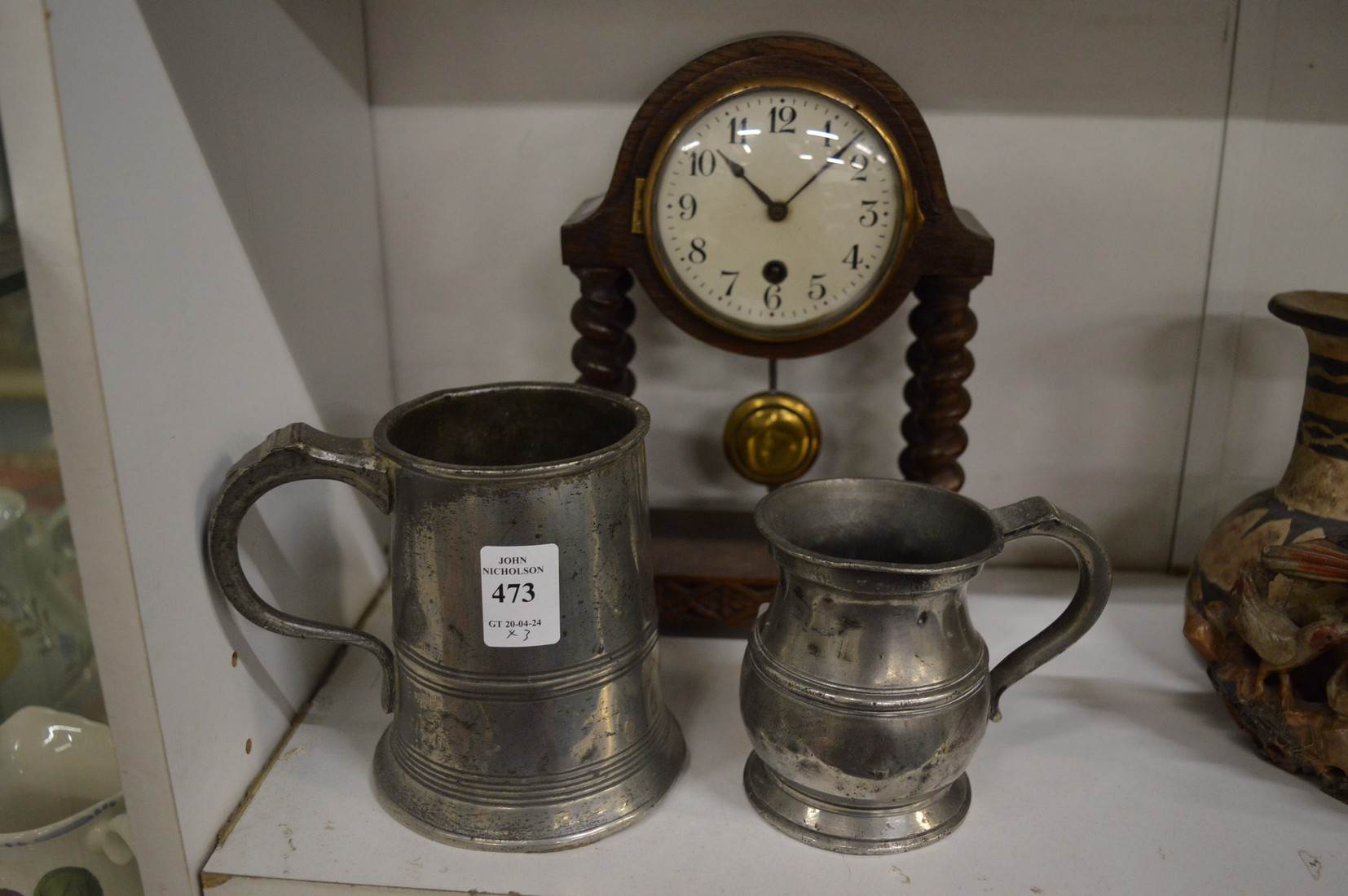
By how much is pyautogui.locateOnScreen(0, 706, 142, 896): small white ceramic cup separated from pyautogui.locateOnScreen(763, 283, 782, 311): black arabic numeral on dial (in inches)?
24.1

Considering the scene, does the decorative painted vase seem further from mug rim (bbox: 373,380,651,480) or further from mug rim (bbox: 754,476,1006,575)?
mug rim (bbox: 373,380,651,480)

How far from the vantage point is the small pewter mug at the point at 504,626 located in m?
0.69

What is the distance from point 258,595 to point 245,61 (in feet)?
1.30

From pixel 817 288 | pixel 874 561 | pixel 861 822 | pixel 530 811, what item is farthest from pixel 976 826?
pixel 817 288

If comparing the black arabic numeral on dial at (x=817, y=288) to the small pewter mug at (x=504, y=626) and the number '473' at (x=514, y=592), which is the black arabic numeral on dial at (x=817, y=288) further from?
the number '473' at (x=514, y=592)

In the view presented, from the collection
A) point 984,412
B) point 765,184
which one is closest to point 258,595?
point 765,184

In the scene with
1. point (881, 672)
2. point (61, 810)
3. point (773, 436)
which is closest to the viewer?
point (881, 672)

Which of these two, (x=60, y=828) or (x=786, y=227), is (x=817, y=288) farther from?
(x=60, y=828)

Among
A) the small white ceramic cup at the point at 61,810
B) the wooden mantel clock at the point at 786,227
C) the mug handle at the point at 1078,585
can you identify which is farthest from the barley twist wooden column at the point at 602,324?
the small white ceramic cup at the point at 61,810

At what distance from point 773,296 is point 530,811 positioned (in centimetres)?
45

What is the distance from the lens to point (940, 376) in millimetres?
907

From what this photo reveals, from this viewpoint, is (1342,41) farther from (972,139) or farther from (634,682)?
(634,682)

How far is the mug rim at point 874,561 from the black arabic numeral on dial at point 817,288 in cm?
18

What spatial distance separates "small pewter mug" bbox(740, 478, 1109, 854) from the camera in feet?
2.25
